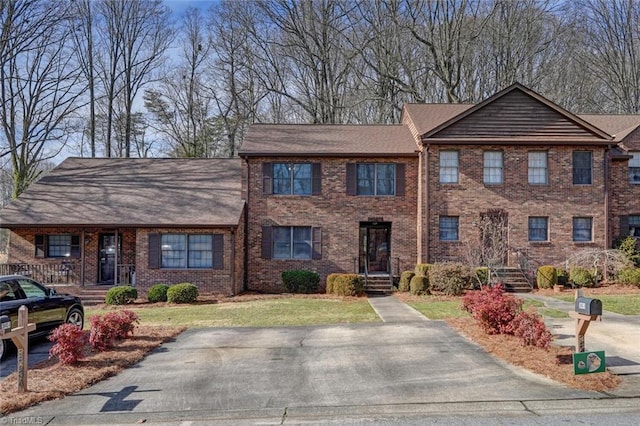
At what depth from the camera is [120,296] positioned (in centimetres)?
1731

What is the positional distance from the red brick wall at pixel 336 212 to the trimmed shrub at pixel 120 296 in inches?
192

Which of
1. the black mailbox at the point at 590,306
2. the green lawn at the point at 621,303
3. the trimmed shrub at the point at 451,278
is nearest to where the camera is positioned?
the black mailbox at the point at 590,306

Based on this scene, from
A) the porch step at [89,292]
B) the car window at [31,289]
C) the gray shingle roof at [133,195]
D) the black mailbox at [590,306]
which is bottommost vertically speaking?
the porch step at [89,292]

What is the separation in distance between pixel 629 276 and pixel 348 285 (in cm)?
1062

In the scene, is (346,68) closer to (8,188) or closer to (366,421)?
(366,421)

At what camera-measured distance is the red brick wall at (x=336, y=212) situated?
2031 cm

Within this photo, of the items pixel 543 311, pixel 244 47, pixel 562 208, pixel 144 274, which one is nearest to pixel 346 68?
pixel 244 47

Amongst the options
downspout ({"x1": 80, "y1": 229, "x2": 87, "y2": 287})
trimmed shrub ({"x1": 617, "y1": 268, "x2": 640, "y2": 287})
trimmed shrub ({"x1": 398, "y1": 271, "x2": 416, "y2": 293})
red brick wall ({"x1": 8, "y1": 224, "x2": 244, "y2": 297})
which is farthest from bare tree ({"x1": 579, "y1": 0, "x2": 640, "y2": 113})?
downspout ({"x1": 80, "y1": 229, "x2": 87, "y2": 287})

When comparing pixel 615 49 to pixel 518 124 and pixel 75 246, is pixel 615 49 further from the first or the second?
pixel 75 246

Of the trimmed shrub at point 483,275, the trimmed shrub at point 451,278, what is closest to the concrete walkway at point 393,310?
the trimmed shrub at point 451,278

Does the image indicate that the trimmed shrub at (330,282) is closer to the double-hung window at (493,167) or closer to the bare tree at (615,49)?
the double-hung window at (493,167)

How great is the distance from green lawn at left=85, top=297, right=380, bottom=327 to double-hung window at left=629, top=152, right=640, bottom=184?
13.5 meters

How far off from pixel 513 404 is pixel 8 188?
6178cm

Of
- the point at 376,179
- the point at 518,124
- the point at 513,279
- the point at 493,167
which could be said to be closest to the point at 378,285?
the point at 376,179
